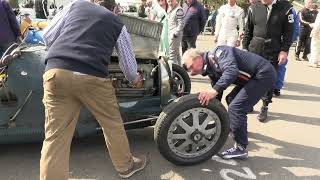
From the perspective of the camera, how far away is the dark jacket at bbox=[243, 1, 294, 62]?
5574 millimetres

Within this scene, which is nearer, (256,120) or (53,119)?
(53,119)

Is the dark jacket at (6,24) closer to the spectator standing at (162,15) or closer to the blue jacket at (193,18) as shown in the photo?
the spectator standing at (162,15)

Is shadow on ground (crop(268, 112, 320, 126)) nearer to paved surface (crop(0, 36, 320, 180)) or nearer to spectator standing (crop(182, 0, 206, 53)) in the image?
paved surface (crop(0, 36, 320, 180))

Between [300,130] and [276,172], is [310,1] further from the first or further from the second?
[276,172]

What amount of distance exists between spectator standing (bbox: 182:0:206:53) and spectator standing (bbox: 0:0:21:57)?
3613 mm

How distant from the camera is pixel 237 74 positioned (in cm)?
412

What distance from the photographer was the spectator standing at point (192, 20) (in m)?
8.41

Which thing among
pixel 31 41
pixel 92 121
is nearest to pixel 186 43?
pixel 31 41

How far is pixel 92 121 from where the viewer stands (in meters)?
4.32

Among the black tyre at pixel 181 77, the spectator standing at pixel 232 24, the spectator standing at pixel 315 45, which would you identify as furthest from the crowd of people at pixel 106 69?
the spectator standing at pixel 315 45

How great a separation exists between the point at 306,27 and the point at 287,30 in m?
6.41

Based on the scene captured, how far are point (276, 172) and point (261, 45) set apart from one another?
2037 millimetres

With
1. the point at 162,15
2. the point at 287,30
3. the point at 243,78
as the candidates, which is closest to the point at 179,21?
the point at 162,15

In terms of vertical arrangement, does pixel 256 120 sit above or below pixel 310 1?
below
